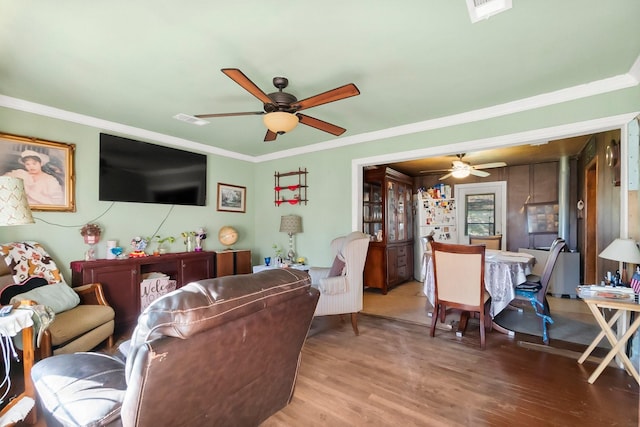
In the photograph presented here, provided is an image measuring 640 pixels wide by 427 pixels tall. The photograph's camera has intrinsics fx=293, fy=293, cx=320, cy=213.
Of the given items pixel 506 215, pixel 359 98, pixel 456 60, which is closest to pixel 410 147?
pixel 359 98

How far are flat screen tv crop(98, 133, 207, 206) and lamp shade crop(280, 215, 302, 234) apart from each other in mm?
1277

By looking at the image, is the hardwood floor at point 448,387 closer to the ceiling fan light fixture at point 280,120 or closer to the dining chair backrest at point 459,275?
the dining chair backrest at point 459,275

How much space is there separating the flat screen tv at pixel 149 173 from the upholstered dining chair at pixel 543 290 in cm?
431

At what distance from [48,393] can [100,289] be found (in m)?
2.09

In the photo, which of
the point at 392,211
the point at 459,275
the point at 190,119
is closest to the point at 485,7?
the point at 459,275

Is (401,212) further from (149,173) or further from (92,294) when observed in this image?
(92,294)

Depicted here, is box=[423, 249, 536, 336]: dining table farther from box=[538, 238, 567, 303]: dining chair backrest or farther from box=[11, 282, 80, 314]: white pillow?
box=[11, 282, 80, 314]: white pillow

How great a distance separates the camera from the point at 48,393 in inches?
46.1

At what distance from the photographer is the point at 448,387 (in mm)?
2104

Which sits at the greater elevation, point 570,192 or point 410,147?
point 410,147

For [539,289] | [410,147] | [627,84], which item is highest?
[627,84]

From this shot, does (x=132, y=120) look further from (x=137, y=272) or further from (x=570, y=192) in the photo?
(x=570, y=192)

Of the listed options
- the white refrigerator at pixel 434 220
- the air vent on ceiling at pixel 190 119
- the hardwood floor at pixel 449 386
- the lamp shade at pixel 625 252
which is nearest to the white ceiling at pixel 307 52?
the air vent on ceiling at pixel 190 119

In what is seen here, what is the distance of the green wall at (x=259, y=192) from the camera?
284 cm
